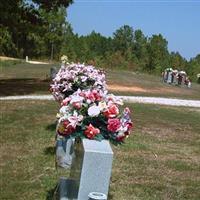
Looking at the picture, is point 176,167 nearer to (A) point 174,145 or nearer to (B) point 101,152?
(A) point 174,145

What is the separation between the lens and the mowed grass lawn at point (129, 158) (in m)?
9.14

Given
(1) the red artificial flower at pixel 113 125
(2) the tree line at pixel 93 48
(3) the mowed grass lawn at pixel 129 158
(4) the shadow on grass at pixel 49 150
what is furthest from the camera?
(2) the tree line at pixel 93 48

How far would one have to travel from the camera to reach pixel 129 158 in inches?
450

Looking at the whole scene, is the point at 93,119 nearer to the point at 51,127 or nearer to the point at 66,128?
the point at 66,128

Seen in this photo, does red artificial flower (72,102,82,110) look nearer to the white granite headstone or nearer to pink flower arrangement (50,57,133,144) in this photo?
pink flower arrangement (50,57,133,144)

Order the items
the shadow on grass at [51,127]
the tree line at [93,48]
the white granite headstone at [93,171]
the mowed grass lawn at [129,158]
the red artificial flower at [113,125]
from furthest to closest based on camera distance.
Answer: the tree line at [93,48] < the shadow on grass at [51,127] < the mowed grass lawn at [129,158] < the red artificial flower at [113,125] < the white granite headstone at [93,171]

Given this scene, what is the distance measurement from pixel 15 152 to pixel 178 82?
96.2 ft

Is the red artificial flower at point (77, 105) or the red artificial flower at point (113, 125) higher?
the red artificial flower at point (77, 105)

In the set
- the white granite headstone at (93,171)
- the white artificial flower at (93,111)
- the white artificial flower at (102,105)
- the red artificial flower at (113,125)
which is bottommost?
the white granite headstone at (93,171)

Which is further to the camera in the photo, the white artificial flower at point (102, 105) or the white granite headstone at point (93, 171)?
the white artificial flower at point (102, 105)

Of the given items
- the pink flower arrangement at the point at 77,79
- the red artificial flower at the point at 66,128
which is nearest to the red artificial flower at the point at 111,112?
the red artificial flower at the point at 66,128

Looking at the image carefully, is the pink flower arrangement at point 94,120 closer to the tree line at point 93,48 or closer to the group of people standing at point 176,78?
the group of people standing at point 176,78

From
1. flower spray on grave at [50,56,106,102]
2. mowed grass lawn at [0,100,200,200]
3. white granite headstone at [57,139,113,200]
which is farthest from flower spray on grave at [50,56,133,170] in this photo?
flower spray on grave at [50,56,106,102]

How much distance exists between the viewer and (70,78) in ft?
39.5
